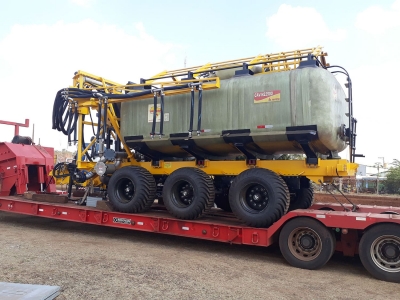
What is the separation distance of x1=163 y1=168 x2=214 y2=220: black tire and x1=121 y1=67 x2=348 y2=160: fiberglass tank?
691 mm

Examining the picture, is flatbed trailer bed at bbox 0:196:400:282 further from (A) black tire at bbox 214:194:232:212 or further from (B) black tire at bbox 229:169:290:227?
(A) black tire at bbox 214:194:232:212

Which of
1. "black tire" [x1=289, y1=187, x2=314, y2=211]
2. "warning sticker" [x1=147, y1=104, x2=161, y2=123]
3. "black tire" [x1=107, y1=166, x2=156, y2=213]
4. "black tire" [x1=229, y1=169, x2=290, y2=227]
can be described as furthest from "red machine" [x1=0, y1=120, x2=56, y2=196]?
"black tire" [x1=289, y1=187, x2=314, y2=211]

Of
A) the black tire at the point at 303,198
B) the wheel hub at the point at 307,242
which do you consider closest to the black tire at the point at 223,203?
the black tire at the point at 303,198

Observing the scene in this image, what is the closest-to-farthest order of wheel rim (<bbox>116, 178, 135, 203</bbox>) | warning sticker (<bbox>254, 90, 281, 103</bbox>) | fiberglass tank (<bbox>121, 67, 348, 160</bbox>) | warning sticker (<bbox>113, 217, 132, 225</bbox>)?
fiberglass tank (<bbox>121, 67, 348, 160</bbox>)
warning sticker (<bbox>254, 90, 281, 103</bbox>)
warning sticker (<bbox>113, 217, 132, 225</bbox>)
wheel rim (<bbox>116, 178, 135, 203</bbox>)

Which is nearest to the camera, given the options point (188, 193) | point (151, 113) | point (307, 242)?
point (307, 242)

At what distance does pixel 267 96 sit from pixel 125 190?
12.6ft

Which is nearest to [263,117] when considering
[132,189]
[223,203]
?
[223,203]

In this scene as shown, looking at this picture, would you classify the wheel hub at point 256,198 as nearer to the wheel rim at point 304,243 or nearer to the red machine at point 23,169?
the wheel rim at point 304,243

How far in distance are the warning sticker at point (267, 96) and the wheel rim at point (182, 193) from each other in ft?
7.31

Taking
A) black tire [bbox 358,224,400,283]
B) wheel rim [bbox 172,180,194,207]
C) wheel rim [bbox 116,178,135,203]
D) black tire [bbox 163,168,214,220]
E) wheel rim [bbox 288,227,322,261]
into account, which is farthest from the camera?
wheel rim [bbox 116,178,135,203]

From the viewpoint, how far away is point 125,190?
8453 millimetres

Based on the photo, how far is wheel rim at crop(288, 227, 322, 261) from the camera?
6059mm

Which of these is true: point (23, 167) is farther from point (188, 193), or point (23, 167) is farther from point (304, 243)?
point (304, 243)

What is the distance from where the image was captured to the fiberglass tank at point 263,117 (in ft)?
21.6
